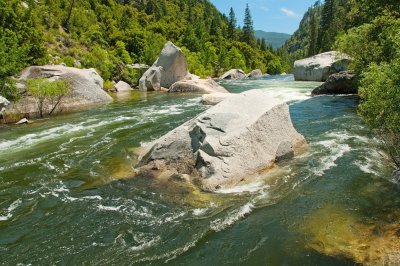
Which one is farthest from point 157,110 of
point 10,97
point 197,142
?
point 197,142

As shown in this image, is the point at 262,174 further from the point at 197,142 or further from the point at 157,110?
the point at 157,110

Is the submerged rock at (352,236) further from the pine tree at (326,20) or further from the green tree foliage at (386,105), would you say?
the pine tree at (326,20)

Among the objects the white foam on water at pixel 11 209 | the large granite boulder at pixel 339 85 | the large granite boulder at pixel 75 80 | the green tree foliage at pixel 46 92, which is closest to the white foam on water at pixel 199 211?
the white foam on water at pixel 11 209

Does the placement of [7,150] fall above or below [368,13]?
below

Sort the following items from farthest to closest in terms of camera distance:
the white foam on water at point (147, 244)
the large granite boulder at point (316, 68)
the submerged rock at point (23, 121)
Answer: the large granite boulder at point (316, 68)
the submerged rock at point (23, 121)
the white foam on water at point (147, 244)

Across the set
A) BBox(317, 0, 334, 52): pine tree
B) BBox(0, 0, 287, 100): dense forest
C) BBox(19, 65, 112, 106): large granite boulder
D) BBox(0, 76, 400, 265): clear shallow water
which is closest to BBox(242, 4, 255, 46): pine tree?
BBox(0, 0, 287, 100): dense forest

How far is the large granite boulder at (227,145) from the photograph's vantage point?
1209 centimetres

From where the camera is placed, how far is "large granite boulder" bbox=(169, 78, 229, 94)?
4191 cm

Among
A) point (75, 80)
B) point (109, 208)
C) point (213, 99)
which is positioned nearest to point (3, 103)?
point (75, 80)

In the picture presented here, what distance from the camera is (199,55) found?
85875 mm

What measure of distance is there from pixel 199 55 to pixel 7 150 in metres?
71.5

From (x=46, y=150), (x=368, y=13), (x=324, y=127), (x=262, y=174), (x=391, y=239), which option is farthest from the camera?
(x=368, y=13)

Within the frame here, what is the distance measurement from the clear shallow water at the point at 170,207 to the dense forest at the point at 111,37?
561 inches

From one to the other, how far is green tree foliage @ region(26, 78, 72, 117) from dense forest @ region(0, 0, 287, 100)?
1.46m
